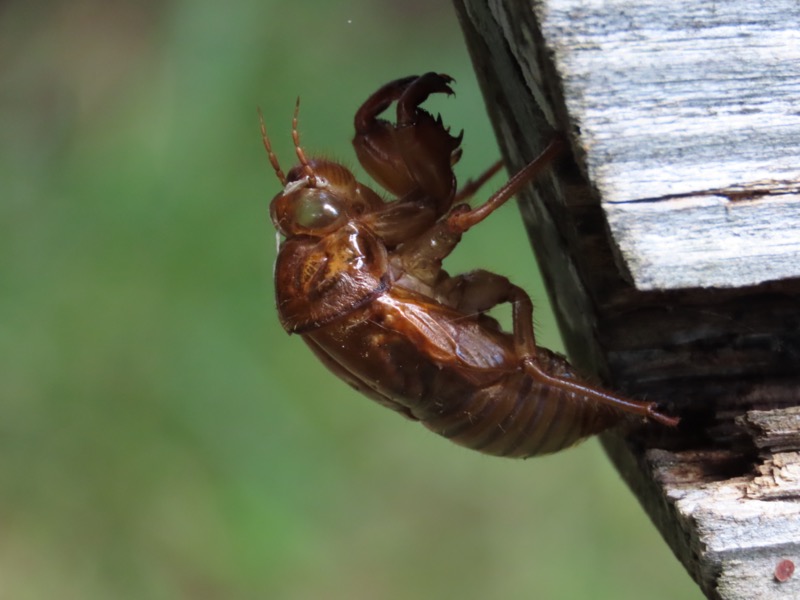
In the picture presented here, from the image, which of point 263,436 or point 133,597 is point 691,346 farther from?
point 133,597

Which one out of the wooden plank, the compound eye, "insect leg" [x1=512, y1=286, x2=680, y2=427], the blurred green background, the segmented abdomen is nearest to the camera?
the wooden plank

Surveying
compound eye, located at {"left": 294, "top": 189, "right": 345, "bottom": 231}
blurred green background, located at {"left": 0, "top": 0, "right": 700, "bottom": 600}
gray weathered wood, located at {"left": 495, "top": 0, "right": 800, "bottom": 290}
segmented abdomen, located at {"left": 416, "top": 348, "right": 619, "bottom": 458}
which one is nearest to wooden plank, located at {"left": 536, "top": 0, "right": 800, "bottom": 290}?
gray weathered wood, located at {"left": 495, "top": 0, "right": 800, "bottom": 290}

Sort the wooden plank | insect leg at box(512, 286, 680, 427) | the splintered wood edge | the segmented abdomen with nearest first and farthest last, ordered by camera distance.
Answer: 1. the wooden plank
2. the splintered wood edge
3. insect leg at box(512, 286, 680, 427)
4. the segmented abdomen

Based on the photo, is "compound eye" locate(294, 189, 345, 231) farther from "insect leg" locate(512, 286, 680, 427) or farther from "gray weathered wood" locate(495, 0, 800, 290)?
"gray weathered wood" locate(495, 0, 800, 290)

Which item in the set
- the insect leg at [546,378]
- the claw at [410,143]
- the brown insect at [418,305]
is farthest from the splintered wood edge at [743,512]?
the claw at [410,143]

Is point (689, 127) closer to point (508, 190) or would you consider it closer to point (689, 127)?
point (689, 127)

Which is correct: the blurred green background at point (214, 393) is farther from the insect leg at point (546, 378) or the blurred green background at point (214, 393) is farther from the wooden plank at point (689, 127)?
the wooden plank at point (689, 127)

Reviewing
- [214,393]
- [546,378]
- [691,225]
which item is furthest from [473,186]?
[214,393]
